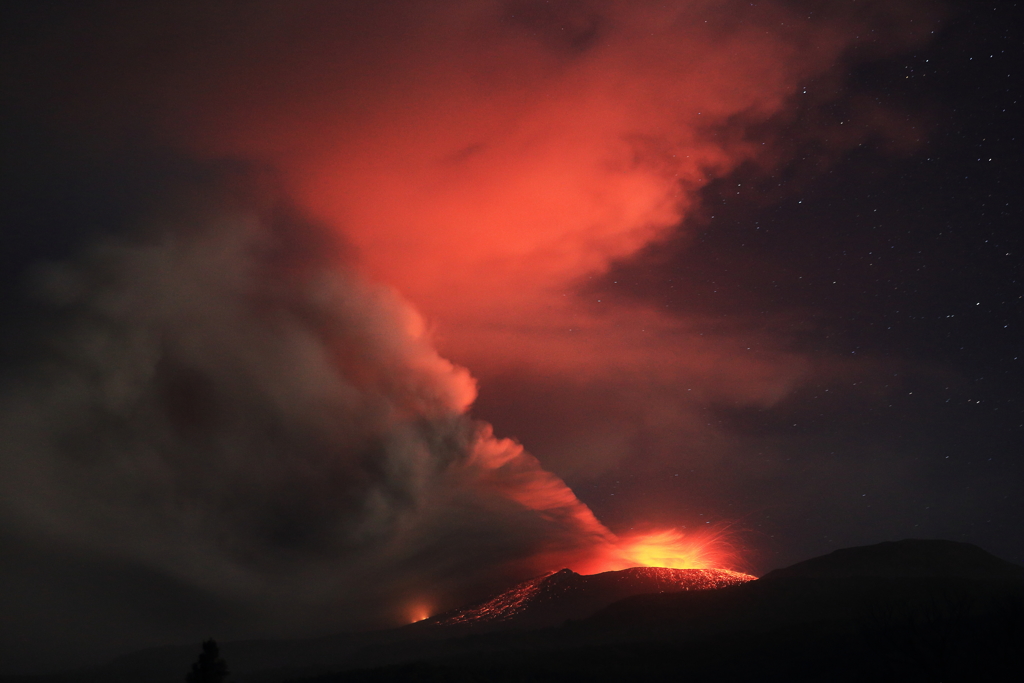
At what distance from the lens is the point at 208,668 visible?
289ft

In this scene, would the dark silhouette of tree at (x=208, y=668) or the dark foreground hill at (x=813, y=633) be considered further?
the dark silhouette of tree at (x=208, y=668)

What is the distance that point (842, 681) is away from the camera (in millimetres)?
85375

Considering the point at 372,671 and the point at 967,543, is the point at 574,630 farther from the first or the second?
the point at 967,543

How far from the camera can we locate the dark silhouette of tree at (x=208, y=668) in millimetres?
86500

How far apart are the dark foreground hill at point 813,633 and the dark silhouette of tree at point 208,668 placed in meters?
27.2

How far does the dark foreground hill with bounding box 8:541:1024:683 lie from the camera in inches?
2997

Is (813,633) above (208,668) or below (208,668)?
below

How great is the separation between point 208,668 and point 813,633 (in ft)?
300

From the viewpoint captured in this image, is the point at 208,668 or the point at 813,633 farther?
the point at 813,633

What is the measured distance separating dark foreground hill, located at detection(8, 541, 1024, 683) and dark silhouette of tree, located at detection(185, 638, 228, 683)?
27.2m

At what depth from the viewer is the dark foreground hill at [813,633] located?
7612 cm

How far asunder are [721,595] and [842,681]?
96.4 meters

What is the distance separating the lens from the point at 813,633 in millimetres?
113688

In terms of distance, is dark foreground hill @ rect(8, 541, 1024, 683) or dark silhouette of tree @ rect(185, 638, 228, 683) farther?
dark silhouette of tree @ rect(185, 638, 228, 683)
